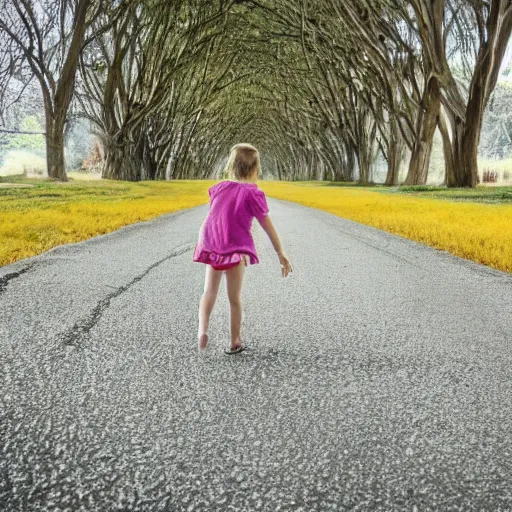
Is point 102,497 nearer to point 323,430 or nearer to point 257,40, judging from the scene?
point 323,430

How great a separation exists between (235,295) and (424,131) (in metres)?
18.6

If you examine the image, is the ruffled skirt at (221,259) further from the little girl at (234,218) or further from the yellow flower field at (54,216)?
the yellow flower field at (54,216)

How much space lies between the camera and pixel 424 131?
20250 mm

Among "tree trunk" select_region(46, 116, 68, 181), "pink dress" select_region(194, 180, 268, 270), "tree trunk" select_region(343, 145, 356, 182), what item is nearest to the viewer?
"pink dress" select_region(194, 180, 268, 270)

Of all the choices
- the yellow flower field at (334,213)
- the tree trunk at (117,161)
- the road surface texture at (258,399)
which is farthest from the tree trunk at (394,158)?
the road surface texture at (258,399)

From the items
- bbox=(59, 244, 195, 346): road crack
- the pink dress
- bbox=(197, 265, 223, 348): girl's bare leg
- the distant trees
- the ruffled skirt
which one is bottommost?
bbox=(59, 244, 195, 346): road crack

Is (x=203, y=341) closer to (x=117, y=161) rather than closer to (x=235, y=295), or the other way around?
(x=235, y=295)

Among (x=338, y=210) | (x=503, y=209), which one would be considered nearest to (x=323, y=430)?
(x=503, y=209)

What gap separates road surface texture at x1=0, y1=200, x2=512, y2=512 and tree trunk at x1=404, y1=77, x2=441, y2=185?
50.7ft

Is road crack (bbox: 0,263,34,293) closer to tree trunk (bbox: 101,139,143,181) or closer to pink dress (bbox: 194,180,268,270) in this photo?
pink dress (bbox: 194,180,268,270)

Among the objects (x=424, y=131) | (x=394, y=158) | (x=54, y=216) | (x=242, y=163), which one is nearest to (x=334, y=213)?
(x=54, y=216)

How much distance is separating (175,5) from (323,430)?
23.0 meters

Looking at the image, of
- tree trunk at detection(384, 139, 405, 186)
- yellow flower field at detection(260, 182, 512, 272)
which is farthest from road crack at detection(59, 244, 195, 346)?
tree trunk at detection(384, 139, 405, 186)

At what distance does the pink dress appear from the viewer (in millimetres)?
3064
